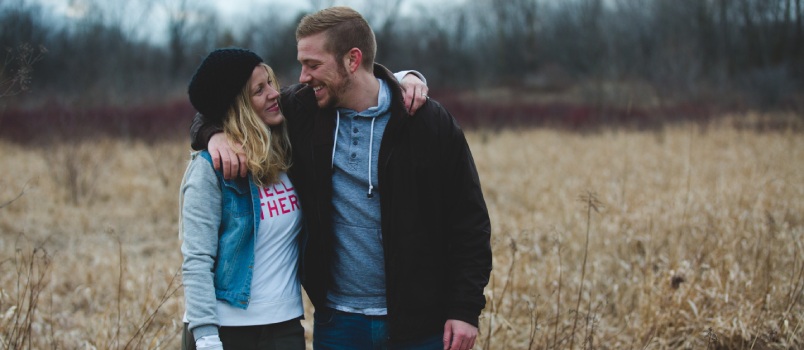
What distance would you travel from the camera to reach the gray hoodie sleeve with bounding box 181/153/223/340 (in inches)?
77.5

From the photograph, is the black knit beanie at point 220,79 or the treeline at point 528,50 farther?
the treeline at point 528,50

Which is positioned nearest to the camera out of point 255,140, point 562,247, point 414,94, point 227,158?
point 227,158

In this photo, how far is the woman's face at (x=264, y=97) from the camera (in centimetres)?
217

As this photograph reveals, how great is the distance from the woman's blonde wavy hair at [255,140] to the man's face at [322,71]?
167mm

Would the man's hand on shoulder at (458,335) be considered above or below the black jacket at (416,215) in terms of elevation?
below

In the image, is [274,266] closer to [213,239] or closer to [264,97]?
[213,239]

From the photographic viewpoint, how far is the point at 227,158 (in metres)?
2.00

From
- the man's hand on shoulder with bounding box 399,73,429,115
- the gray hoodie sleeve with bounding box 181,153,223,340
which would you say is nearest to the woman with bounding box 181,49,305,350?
the gray hoodie sleeve with bounding box 181,153,223,340

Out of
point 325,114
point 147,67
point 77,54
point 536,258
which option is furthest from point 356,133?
point 147,67

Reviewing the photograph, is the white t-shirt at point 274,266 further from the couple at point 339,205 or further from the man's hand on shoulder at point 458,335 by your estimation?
the man's hand on shoulder at point 458,335

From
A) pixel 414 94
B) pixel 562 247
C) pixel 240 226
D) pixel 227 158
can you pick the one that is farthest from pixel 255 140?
pixel 562 247

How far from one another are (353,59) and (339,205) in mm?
496

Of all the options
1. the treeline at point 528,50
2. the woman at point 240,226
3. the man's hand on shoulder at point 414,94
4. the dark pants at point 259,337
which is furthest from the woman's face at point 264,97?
the treeline at point 528,50

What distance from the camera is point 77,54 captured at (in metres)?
30.4
